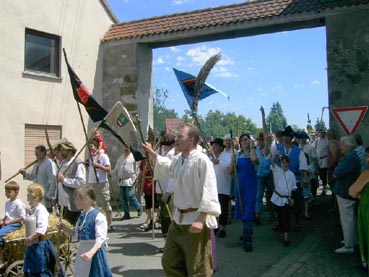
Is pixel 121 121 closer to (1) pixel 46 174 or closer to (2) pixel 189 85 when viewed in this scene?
(1) pixel 46 174

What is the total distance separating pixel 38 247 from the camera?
A: 4738mm

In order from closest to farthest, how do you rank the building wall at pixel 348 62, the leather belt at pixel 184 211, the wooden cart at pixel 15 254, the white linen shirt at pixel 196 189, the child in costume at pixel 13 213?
the white linen shirt at pixel 196 189 < the leather belt at pixel 184 211 < the wooden cart at pixel 15 254 < the child in costume at pixel 13 213 < the building wall at pixel 348 62

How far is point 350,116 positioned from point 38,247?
5.67 m

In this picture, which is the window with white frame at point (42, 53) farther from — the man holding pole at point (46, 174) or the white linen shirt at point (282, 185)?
the white linen shirt at point (282, 185)

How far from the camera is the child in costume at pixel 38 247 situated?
466 centimetres

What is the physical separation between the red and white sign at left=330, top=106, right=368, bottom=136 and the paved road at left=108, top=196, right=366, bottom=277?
1945mm

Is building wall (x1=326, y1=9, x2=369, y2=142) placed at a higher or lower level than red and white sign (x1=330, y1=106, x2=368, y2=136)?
higher

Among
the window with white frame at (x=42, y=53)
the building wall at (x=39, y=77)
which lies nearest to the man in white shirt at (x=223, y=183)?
the building wall at (x=39, y=77)

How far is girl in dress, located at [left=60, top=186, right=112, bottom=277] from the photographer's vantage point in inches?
165

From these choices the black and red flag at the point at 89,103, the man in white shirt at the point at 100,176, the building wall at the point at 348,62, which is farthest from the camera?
the building wall at the point at 348,62

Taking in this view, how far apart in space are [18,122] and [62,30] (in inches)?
116

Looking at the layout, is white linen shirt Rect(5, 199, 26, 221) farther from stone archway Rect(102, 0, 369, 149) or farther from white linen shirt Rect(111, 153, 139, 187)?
stone archway Rect(102, 0, 369, 149)

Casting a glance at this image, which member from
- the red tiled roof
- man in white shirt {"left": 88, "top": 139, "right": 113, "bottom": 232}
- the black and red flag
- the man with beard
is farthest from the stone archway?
the man with beard

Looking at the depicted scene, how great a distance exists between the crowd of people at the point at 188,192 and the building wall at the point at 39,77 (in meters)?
2.66
